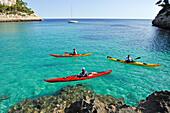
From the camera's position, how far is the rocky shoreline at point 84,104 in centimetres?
610

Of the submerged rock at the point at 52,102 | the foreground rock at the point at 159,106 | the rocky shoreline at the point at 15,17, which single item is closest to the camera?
the foreground rock at the point at 159,106

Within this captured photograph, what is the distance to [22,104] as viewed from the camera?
872cm

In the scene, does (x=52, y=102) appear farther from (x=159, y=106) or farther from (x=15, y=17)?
(x=15, y=17)

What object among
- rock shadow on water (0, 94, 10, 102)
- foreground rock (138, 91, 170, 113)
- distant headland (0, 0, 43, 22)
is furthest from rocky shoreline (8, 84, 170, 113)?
distant headland (0, 0, 43, 22)

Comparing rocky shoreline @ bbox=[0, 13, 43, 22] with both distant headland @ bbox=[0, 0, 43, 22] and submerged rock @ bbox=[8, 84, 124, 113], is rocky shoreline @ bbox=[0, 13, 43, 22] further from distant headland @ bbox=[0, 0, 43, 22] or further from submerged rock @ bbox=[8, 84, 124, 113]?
submerged rock @ bbox=[8, 84, 124, 113]

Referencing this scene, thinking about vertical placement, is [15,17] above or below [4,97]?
above

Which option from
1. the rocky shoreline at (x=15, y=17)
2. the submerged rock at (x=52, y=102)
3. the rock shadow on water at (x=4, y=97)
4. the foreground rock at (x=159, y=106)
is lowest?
the rock shadow on water at (x=4, y=97)

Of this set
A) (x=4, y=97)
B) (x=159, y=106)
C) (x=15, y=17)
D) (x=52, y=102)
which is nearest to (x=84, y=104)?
(x=52, y=102)

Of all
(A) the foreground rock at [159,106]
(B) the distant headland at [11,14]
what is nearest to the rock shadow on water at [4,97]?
(A) the foreground rock at [159,106]

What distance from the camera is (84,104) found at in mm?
6148

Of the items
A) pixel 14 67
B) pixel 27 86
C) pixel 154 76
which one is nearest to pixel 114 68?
pixel 154 76

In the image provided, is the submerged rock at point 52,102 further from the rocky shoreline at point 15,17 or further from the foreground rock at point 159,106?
the rocky shoreline at point 15,17

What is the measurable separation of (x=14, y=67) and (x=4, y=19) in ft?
332

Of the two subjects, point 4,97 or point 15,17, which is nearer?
point 4,97
